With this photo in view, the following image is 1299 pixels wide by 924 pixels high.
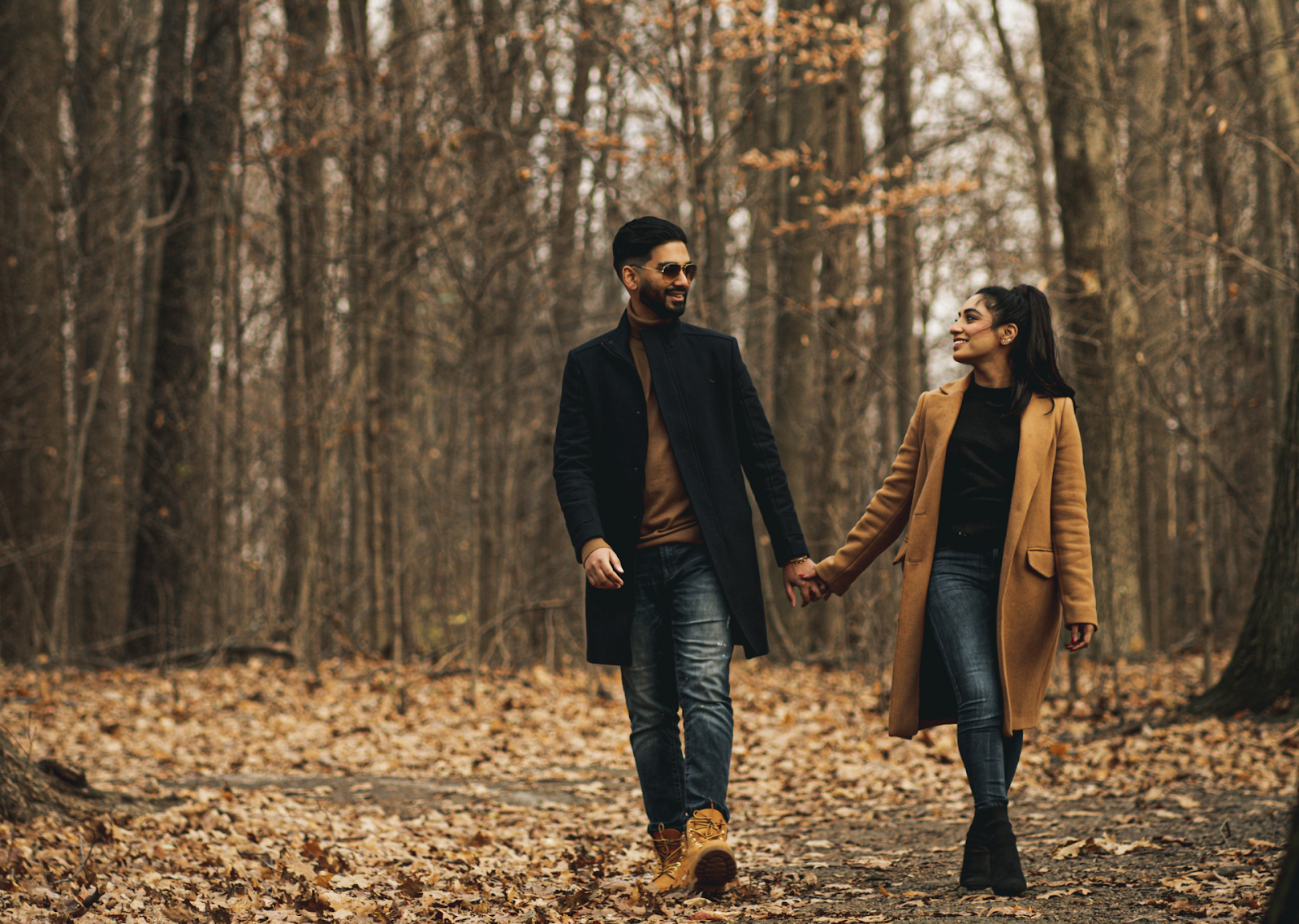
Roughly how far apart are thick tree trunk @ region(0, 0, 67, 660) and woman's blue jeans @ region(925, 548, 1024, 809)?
948cm

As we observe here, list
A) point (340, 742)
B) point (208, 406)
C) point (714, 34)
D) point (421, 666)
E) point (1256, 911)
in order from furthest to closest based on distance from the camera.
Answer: point (208, 406)
point (421, 666)
point (714, 34)
point (340, 742)
point (1256, 911)

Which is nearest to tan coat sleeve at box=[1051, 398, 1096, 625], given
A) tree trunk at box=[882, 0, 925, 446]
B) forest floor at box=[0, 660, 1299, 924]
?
forest floor at box=[0, 660, 1299, 924]

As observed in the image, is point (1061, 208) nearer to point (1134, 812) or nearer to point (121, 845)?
point (1134, 812)

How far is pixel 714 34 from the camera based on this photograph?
393 inches

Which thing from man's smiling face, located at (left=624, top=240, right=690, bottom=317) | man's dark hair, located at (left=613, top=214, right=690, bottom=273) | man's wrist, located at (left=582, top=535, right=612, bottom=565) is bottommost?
man's wrist, located at (left=582, top=535, right=612, bottom=565)

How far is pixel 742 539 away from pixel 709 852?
100 cm

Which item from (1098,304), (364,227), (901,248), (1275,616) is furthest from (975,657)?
(901,248)

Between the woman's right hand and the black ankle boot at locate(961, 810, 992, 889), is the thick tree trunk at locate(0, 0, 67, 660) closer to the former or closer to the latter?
the woman's right hand

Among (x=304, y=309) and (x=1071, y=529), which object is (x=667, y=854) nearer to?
(x=1071, y=529)

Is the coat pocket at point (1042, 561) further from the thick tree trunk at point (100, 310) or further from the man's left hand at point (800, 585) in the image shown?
the thick tree trunk at point (100, 310)

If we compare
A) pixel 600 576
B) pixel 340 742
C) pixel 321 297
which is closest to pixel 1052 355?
pixel 600 576

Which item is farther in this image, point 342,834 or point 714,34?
point 714,34

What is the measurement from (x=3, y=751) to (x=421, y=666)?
666cm

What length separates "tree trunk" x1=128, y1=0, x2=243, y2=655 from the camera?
38.6ft
